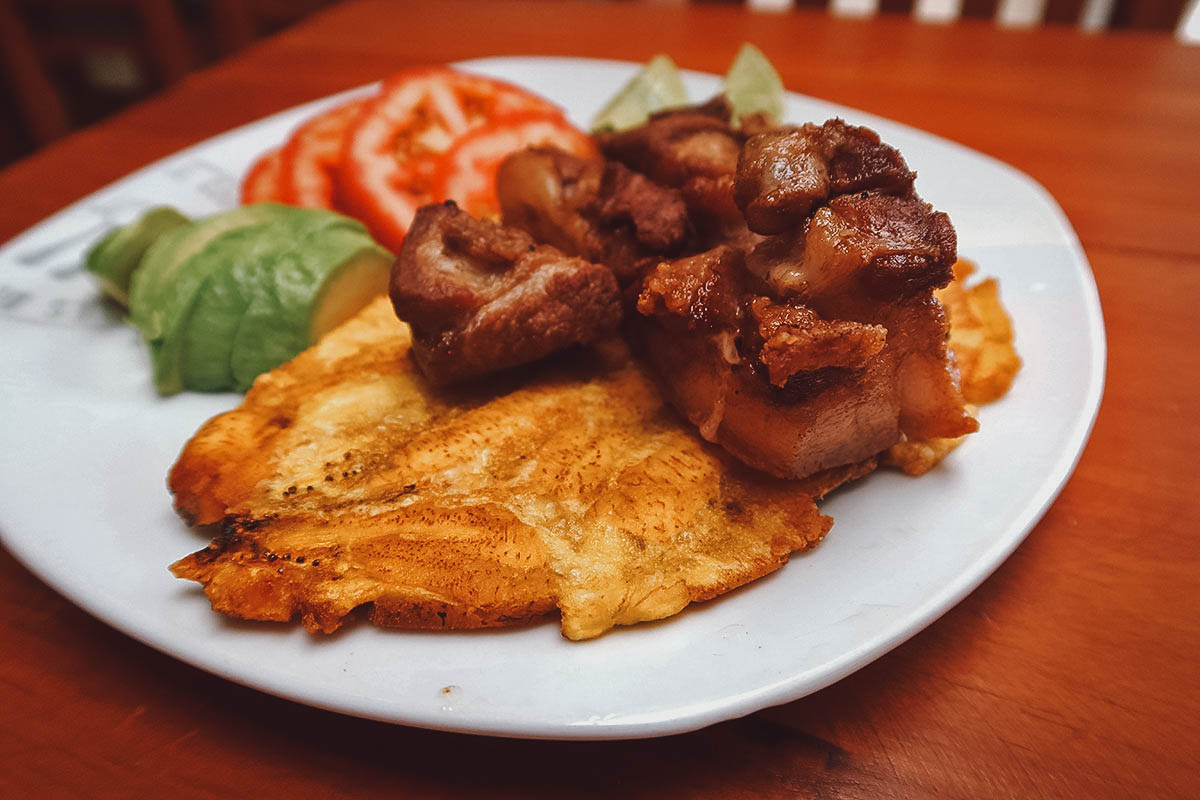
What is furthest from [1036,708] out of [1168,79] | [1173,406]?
[1168,79]

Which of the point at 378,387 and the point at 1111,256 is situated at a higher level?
the point at 378,387

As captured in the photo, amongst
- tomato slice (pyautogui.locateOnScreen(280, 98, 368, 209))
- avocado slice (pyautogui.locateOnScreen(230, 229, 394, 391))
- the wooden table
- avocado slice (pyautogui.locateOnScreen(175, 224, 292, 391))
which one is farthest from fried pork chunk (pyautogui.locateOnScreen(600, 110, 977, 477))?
tomato slice (pyautogui.locateOnScreen(280, 98, 368, 209))

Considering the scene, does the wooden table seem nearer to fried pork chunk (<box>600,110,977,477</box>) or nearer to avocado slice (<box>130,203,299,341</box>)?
fried pork chunk (<box>600,110,977,477</box>)

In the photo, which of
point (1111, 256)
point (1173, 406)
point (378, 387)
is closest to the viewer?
point (378, 387)

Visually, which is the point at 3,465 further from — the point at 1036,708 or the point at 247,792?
the point at 1036,708

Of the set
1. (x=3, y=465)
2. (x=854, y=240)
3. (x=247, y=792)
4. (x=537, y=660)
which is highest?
(x=854, y=240)

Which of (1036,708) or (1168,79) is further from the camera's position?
(1168,79)
